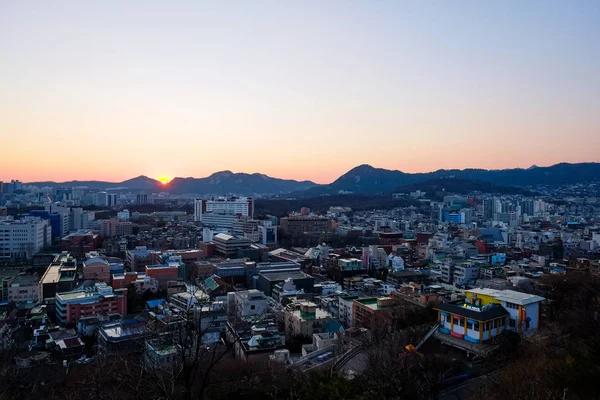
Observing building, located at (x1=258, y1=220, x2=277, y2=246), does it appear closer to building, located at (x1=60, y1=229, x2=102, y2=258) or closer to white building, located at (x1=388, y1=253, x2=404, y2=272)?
building, located at (x1=60, y1=229, x2=102, y2=258)

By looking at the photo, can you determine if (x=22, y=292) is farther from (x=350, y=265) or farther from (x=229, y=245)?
(x=350, y=265)

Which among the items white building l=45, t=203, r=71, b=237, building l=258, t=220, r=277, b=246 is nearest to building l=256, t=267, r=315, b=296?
building l=258, t=220, r=277, b=246

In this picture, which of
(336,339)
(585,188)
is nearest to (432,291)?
(336,339)

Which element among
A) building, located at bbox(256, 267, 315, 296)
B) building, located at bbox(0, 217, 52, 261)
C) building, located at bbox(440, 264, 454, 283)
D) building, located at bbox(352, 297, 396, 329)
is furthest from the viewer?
building, located at bbox(0, 217, 52, 261)

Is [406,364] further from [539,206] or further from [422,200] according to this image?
[422,200]

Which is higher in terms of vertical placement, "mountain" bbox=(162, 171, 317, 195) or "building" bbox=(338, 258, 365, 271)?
"mountain" bbox=(162, 171, 317, 195)

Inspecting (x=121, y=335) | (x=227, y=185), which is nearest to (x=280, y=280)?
(x=121, y=335)
